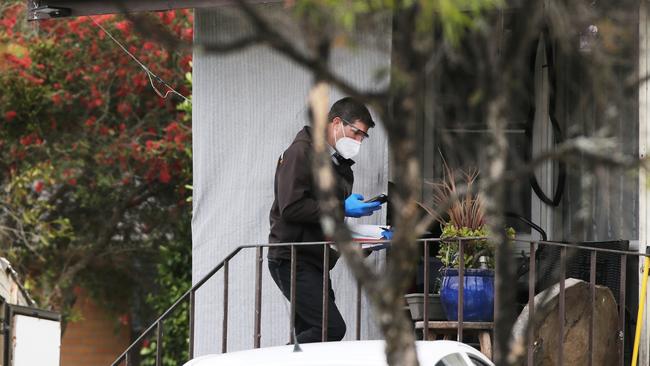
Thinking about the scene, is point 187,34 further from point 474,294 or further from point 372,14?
A: point 372,14

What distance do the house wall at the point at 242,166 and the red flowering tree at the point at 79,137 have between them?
440 centimetres

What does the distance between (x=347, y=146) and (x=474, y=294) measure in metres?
1.15

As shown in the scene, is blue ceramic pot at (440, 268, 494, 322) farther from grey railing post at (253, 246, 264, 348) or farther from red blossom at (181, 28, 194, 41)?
red blossom at (181, 28, 194, 41)

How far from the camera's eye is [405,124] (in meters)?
4.07

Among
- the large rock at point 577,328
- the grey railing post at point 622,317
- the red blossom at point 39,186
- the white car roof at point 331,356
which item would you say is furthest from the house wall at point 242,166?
the red blossom at point 39,186

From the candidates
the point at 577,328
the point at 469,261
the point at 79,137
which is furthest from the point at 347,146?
the point at 79,137

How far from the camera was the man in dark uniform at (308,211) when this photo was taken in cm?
830

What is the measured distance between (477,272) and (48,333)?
2.86 m

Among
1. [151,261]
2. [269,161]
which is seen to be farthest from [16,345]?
[151,261]

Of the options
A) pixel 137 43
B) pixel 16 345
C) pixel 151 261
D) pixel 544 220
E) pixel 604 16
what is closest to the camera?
pixel 604 16

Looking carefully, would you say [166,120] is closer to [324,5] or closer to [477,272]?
[477,272]

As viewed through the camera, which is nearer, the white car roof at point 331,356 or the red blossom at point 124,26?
the white car roof at point 331,356

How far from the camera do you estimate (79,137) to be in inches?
574

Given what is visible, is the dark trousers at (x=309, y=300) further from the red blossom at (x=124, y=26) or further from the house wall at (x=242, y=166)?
the red blossom at (x=124, y=26)
